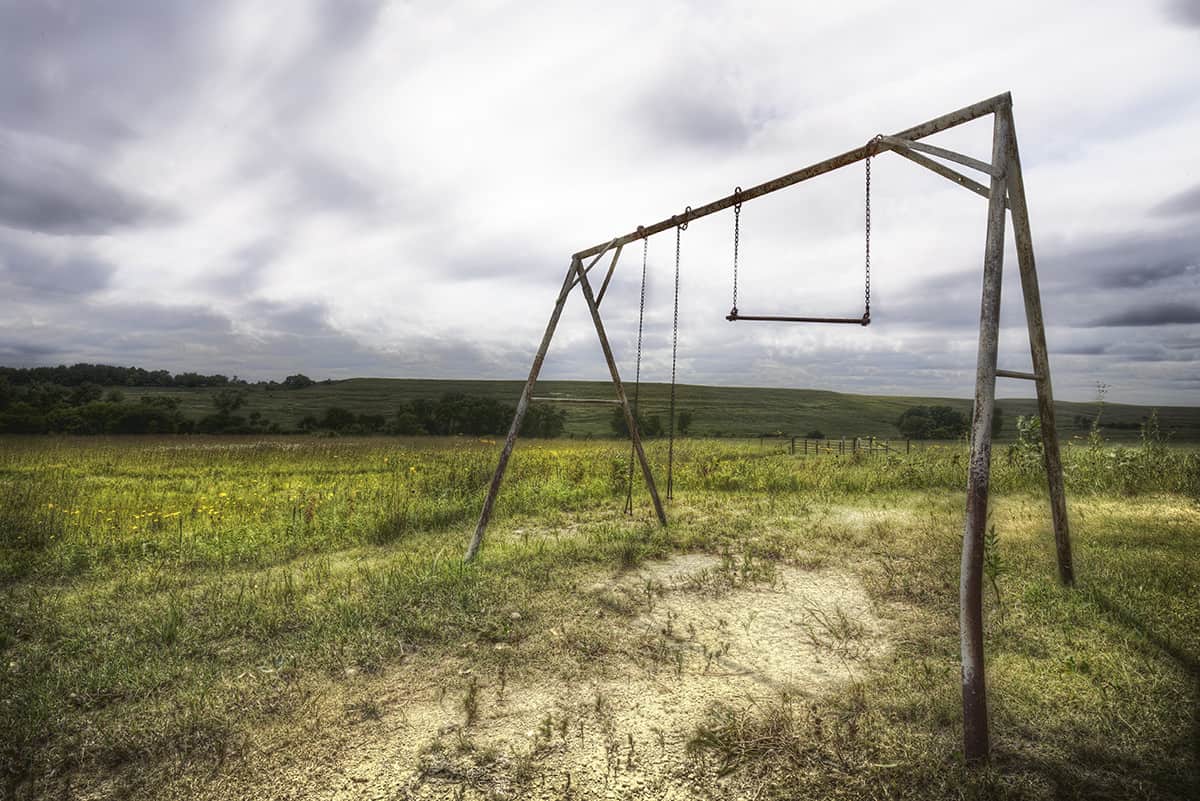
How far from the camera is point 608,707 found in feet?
11.6

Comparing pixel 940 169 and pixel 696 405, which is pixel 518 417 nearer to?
pixel 940 169

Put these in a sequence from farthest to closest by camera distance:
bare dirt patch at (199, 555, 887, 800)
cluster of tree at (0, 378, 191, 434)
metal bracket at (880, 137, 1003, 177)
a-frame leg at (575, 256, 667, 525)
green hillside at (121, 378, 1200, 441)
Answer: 1. green hillside at (121, 378, 1200, 441)
2. cluster of tree at (0, 378, 191, 434)
3. a-frame leg at (575, 256, 667, 525)
4. metal bracket at (880, 137, 1003, 177)
5. bare dirt patch at (199, 555, 887, 800)

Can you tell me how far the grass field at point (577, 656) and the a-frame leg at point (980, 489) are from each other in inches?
9.8

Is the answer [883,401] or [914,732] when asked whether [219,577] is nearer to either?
[914,732]

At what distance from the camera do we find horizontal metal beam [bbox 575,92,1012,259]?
3879 mm

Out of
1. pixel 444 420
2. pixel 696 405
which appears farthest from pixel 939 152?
pixel 696 405

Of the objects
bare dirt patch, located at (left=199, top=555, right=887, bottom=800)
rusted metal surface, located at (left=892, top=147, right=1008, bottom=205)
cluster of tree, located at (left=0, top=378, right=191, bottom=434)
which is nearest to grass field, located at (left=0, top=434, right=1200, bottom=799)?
bare dirt patch, located at (left=199, top=555, right=887, bottom=800)

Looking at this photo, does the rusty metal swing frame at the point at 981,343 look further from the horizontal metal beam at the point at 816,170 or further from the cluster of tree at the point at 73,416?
the cluster of tree at the point at 73,416

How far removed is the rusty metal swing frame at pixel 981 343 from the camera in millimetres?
2930

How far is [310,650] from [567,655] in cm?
194

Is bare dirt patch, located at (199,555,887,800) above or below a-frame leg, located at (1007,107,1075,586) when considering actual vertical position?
below

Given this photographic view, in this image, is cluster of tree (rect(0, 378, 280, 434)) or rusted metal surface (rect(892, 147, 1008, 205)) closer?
rusted metal surface (rect(892, 147, 1008, 205))

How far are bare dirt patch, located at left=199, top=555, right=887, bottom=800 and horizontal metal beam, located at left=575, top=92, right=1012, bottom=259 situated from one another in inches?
149

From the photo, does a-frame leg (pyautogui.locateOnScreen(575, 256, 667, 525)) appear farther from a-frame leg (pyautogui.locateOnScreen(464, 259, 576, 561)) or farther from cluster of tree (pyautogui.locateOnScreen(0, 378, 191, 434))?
cluster of tree (pyautogui.locateOnScreen(0, 378, 191, 434))
